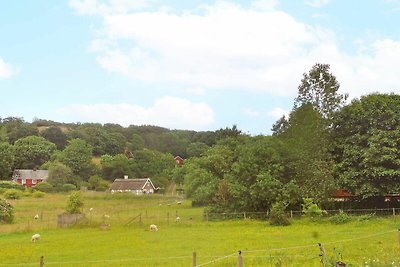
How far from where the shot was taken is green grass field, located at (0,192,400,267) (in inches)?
806

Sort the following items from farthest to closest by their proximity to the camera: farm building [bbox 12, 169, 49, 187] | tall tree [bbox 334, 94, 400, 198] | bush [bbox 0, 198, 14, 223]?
farm building [bbox 12, 169, 49, 187], bush [bbox 0, 198, 14, 223], tall tree [bbox 334, 94, 400, 198]

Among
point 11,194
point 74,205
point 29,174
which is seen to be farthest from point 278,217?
point 29,174

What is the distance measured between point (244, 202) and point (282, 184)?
12.7 feet

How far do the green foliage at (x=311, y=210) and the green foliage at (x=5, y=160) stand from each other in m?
82.0

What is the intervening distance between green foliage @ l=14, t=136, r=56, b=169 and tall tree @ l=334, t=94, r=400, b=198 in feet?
324

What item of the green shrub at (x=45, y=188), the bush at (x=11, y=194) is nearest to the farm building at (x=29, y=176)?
the green shrub at (x=45, y=188)

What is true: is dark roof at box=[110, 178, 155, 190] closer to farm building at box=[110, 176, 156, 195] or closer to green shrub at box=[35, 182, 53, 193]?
farm building at box=[110, 176, 156, 195]

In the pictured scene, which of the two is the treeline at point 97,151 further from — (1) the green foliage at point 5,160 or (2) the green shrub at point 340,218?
(2) the green shrub at point 340,218

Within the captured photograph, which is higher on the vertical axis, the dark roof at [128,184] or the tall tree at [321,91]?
the tall tree at [321,91]

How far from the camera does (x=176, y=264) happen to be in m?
20.0

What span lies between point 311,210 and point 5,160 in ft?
275

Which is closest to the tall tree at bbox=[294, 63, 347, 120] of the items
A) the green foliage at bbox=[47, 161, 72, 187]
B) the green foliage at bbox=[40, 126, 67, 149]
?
the green foliage at bbox=[47, 161, 72, 187]

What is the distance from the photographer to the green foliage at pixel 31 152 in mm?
123750

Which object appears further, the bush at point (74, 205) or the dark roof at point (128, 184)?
the dark roof at point (128, 184)
